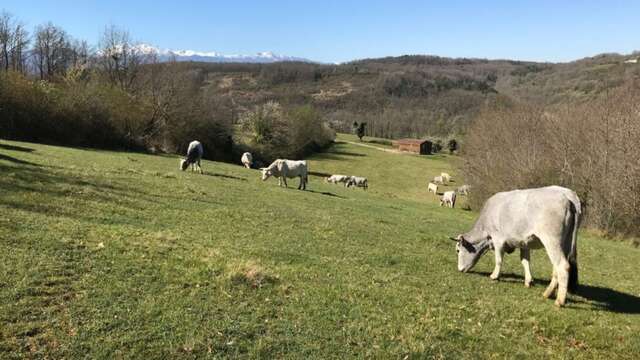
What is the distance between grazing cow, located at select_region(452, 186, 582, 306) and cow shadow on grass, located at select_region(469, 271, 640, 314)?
55cm

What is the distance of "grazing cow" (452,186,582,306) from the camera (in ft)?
38.2

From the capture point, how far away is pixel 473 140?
57.1 meters

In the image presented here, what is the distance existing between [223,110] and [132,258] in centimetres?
7252

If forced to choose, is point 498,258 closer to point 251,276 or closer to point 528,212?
point 528,212

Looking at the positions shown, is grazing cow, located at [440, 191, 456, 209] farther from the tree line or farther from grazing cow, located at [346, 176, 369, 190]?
the tree line

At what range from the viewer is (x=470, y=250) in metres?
14.5

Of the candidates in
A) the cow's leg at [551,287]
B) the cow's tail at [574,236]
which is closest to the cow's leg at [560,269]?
the cow's tail at [574,236]

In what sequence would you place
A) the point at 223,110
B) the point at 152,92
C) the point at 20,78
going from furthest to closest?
the point at 223,110
the point at 152,92
the point at 20,78

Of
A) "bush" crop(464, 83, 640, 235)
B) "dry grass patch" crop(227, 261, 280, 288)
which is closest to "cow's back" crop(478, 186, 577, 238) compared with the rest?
"dry grass patch" crop(227, 261, 280, 288)

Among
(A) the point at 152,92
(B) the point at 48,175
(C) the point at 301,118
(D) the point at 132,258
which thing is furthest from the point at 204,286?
(C) the point at 301,118

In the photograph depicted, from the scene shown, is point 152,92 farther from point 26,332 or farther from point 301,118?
point 26,332

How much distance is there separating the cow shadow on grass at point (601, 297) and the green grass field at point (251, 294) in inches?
2.9

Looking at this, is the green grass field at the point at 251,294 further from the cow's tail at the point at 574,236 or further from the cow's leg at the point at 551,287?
the cow's tail at the point at 574,236

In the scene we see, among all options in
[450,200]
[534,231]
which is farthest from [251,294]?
[450,200]
